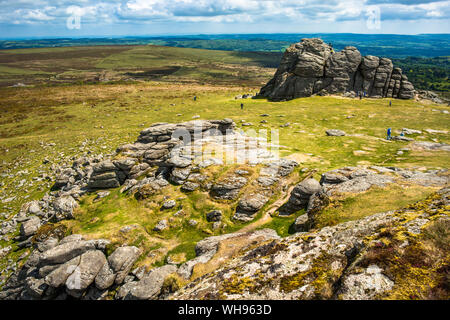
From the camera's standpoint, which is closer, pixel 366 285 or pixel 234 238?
pixel 366 285

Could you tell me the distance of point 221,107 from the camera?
72688 mm

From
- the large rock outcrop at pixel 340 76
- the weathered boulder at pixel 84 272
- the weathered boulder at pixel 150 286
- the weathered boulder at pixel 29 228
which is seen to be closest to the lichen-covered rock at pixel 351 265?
the weathered boulder at pixel 150 286

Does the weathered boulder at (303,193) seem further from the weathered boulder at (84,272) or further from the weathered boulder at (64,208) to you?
the weathered boulder at (64,208)

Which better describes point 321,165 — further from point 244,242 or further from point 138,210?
point 138,210

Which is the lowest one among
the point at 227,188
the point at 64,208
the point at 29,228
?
the point at 29,228

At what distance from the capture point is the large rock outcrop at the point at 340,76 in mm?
74875

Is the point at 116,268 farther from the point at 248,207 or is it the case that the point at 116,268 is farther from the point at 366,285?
the point at 366,285

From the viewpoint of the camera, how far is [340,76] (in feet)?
249

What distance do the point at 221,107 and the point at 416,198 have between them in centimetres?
6014

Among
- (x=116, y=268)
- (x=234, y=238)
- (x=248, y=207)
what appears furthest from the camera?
(x=248, y=207)

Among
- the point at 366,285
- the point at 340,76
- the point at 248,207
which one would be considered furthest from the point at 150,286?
the point at 340,76

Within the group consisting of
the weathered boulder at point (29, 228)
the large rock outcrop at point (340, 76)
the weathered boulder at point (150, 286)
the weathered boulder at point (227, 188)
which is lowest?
the weathered boulder at point (29, 228)

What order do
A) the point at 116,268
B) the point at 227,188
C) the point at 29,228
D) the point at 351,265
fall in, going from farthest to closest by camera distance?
the point at 29,228, the point at 227,188, the point at 116,268, the point at 351,265
